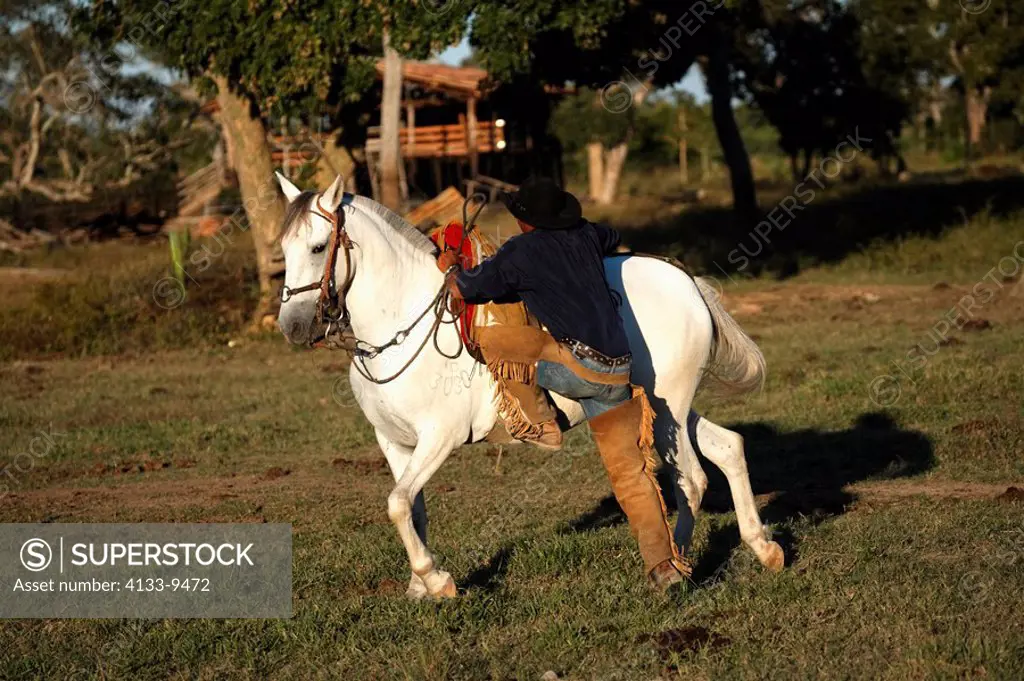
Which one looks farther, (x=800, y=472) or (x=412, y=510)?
(x=800, y=472)

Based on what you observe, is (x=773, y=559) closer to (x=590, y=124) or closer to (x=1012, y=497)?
(x=1012, y=497)

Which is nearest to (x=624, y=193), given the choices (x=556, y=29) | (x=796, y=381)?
(x=556, y=29)

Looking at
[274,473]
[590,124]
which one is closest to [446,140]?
[590,124]

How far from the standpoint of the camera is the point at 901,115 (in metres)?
35.6

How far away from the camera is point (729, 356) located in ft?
23.8

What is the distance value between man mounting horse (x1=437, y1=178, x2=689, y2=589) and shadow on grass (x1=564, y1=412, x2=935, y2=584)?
761mm

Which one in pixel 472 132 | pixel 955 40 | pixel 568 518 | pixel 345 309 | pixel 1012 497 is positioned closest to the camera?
pixel 345 309

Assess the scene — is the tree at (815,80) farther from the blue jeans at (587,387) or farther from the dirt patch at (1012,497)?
the blue jeans at (587,387)

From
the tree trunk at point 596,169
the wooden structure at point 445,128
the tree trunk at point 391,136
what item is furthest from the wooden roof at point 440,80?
the tree trunk at point 391,136

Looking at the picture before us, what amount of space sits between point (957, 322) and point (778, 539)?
9876 millimetres

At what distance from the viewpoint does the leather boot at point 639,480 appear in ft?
20.5

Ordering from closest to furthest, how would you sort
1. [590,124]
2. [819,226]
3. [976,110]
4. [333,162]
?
[333,162] → [819,226] → [590,124] → [976,110]

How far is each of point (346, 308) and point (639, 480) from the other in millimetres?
1738

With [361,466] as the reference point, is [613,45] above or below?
above
